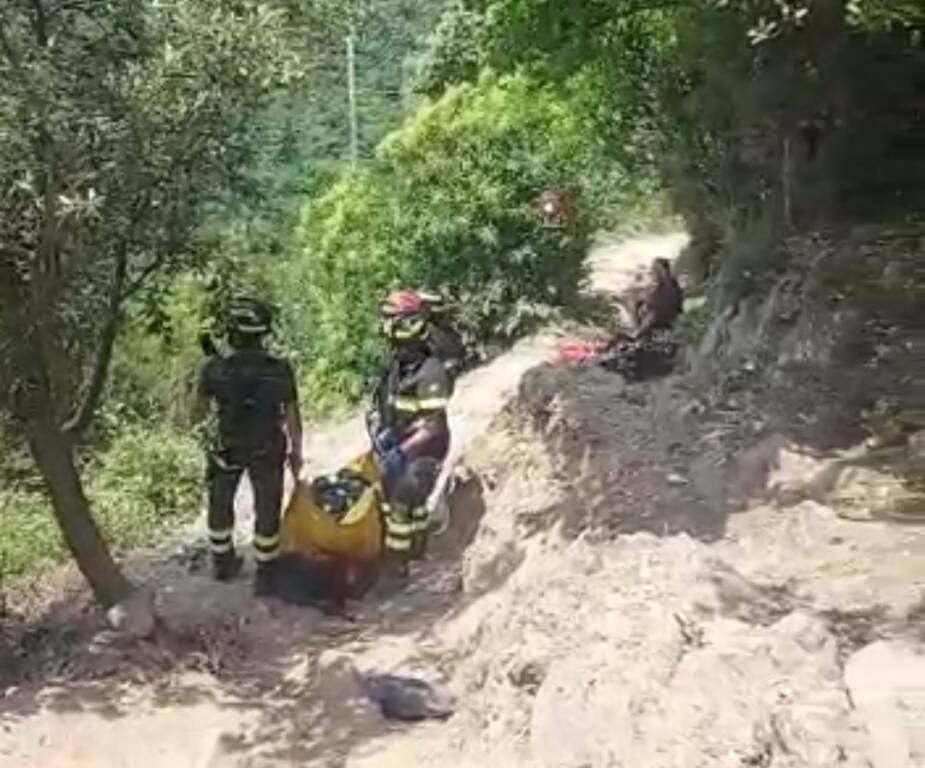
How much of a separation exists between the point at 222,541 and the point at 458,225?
5.71 meters

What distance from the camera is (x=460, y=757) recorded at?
20.1 ft

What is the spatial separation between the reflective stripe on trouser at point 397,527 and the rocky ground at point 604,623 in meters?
0.24

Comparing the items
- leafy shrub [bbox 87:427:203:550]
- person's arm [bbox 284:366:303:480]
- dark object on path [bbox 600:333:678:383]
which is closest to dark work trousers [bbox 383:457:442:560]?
person's arm [bbox 284:366:303:480]

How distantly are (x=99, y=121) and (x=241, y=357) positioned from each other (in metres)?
2.01

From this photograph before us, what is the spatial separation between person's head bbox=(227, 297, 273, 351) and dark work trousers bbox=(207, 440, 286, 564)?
23.7 inches

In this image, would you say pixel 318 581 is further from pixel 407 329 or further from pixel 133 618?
pixel 407 329

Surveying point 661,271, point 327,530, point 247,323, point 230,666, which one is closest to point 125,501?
point 661,271

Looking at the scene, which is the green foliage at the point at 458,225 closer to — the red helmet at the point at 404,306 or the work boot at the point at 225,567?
the red helmet at the point at 404,306

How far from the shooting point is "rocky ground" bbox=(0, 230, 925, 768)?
198 inches

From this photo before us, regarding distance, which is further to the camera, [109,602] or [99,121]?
[109,602]

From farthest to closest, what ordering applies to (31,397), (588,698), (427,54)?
(427,54), (31,397), (588,698)

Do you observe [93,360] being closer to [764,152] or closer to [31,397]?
[31,397]

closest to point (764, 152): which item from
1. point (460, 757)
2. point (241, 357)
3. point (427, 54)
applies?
point (241, 357)

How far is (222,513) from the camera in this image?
9055 mm
